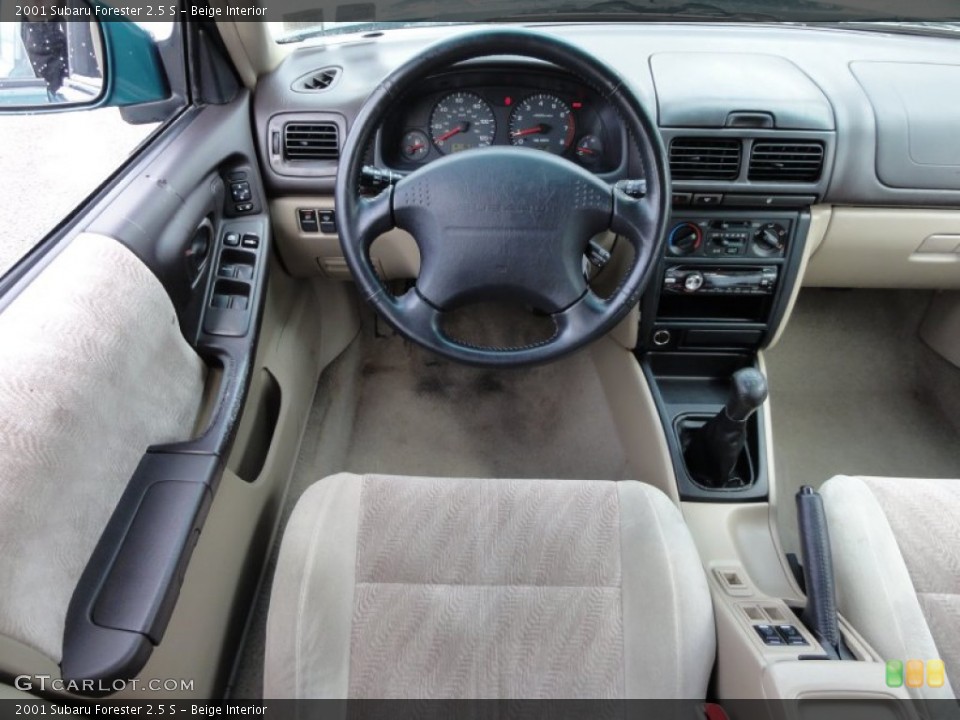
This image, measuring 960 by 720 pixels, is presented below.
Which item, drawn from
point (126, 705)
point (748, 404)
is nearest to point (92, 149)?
point (126, 705)

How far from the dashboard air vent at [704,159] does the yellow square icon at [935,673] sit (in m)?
0.98

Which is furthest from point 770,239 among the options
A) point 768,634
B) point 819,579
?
point 768,634

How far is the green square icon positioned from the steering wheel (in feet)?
2.13

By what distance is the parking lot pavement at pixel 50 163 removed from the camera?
1180 millimetres

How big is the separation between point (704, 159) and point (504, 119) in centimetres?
44

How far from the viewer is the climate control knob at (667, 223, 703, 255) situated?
155cm

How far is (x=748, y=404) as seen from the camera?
1324mm

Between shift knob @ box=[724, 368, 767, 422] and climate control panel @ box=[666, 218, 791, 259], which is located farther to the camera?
climate control panel @ box=[666, 218, 791, 259]

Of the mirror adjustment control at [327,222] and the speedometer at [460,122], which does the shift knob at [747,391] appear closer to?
the speedometer at [460,122]

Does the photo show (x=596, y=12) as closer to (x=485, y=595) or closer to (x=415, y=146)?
(x=415, y=146)

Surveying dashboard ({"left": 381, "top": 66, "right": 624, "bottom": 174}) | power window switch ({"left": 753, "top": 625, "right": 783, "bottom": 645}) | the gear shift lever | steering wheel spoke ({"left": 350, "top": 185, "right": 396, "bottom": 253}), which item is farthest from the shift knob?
steering wheel spoke ({"left": 350, "top": 185, "right": 396, "bottom": 253})

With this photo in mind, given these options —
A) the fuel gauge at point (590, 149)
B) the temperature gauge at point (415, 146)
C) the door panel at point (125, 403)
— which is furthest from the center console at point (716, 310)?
the door panel at point (125, 403)

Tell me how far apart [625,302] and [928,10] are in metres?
1.37

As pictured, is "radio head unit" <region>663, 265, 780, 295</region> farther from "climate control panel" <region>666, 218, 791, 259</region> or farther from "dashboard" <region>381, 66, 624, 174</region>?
"dashboard" <region>381, 66, 624, 174</region>
